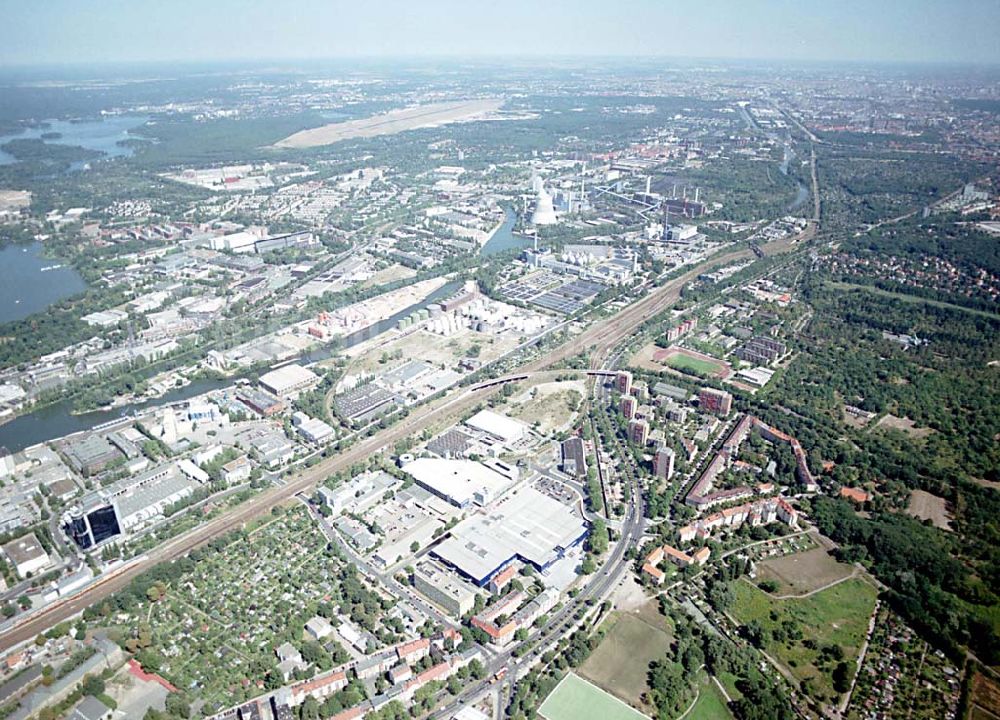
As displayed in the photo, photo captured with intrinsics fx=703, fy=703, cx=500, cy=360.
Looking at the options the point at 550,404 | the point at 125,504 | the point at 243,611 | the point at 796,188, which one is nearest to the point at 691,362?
the point at 550,404

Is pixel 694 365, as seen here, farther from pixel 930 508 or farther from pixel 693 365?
pixel 930 508

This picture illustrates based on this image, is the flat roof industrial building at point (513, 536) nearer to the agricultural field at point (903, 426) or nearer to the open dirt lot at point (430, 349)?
the open dirt lot at point (430, 349)

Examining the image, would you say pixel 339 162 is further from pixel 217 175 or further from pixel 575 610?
pixel 575 610

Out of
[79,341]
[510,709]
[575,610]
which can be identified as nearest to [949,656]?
[575,610]

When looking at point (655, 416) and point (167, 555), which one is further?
point (655, 416)

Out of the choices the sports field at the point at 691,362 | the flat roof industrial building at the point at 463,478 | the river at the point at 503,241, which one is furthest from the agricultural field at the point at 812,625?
the river at the point at 503,241
